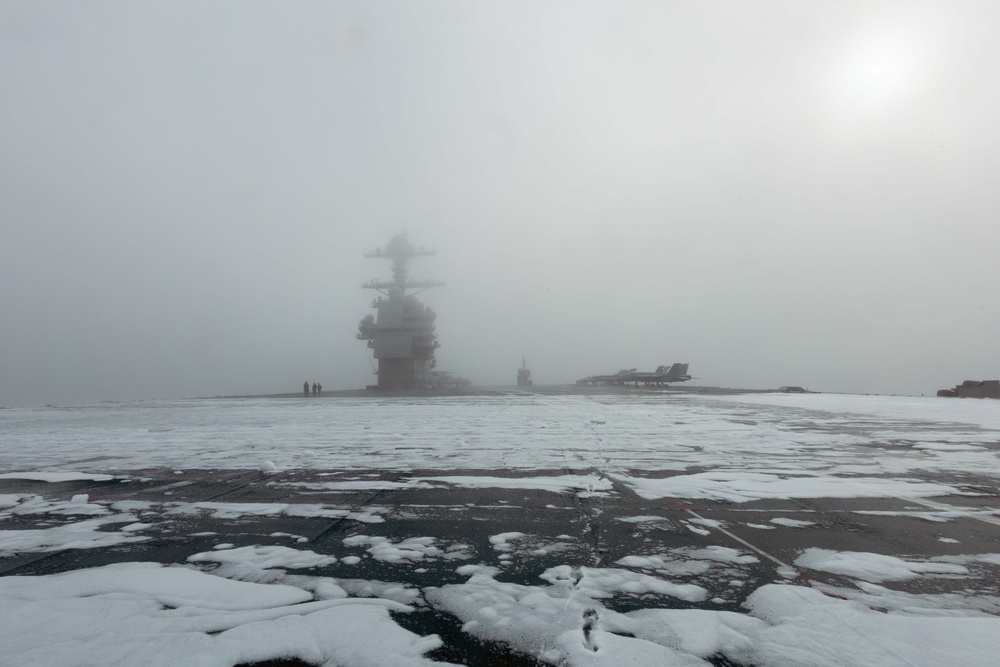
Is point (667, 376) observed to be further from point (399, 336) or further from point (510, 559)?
point (510, 559)

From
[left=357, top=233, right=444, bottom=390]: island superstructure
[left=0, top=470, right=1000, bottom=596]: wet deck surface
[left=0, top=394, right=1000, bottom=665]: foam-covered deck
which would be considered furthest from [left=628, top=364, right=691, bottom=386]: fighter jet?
[left=0, top=470, right=1000, bottom=596]: wet deck surface

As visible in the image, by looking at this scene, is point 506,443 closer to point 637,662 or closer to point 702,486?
point 702,486

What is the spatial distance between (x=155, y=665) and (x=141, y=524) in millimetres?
2686

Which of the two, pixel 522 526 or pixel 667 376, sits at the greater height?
pixel 667 376

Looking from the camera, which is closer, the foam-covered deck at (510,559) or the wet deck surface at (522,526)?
the foam-covered deck at (510,559)

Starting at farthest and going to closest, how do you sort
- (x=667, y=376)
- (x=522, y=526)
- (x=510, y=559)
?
1. (x=667, y=376)
2. (x=522, y=526)
3. (x=510, y=559)

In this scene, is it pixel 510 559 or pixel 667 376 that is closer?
pixel 510 559

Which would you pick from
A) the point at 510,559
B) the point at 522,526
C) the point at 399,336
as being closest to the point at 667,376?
the point at 399,336

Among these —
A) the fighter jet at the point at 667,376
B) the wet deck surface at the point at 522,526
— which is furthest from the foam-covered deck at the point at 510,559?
the fighter jet at the point at 667,376

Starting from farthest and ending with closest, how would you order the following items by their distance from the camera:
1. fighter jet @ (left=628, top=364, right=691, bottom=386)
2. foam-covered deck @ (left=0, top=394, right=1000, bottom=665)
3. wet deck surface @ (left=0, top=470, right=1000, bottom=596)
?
fighter jet @ (left=628, top=364, right=691, bottom=386)
wet deck surface @ (left=0, top=470, right=1000, bottom=596)
foam-covered deck @ (left=0, top=394, right=1000, bottom=665)

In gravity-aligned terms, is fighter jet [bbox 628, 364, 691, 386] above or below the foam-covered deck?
above

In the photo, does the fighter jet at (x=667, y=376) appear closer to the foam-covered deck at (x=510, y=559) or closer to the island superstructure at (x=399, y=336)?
the island superstructure at (x=399, y=336)

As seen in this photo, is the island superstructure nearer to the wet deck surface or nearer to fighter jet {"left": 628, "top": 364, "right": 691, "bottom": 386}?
fighter jet {"left": 628, "top": 364, "right": 691, "bottom": 386}

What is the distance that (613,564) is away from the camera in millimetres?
3379
